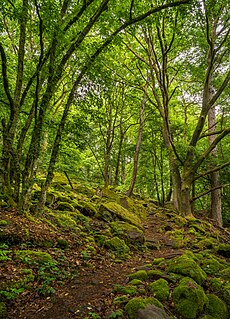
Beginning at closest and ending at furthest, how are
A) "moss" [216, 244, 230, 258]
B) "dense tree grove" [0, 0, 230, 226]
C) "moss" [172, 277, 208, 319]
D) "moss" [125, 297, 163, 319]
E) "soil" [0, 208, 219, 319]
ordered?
"moss" [125, 297, 163, 319]
"soil" [0, 208, 219, 319]
"moss" [172, 277, 208, 319]
"dense tree grove" [0, 0, 230, 226]
"moss" [216, 244, 230, 258]

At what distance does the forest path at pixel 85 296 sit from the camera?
340 cm

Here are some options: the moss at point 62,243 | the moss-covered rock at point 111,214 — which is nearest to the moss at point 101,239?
the moss at point 62,243

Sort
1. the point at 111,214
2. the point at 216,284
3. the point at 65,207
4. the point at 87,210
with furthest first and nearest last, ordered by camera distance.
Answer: the point at 111,214 → the point at 87,210 → the point at 65,207 → the point at 216,284

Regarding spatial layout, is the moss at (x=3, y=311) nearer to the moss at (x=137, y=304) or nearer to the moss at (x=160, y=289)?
the moss at (x=137, y=304)

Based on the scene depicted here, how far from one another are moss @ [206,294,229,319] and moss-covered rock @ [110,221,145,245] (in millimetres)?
3746

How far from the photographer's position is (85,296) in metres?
3.96

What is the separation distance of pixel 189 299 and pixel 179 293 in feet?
0.57

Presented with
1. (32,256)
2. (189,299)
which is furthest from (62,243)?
(189,299)

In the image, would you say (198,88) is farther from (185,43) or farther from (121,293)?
(121,293)

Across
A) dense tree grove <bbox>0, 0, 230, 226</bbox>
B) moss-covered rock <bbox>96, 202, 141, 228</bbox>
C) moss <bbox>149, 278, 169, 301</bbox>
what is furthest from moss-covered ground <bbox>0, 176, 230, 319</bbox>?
dense tree grove <bbox>0, 0, 230, 226</bbox>

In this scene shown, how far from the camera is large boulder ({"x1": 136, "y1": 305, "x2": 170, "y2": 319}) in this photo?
3.23 m

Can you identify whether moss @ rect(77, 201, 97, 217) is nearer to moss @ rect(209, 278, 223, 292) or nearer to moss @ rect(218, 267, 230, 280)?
moss @ rect(218, 267, 230, 280)

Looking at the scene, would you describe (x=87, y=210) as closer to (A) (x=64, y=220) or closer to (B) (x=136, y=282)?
(A) (x=64, y=220)

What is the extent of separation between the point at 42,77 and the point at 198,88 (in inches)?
442
